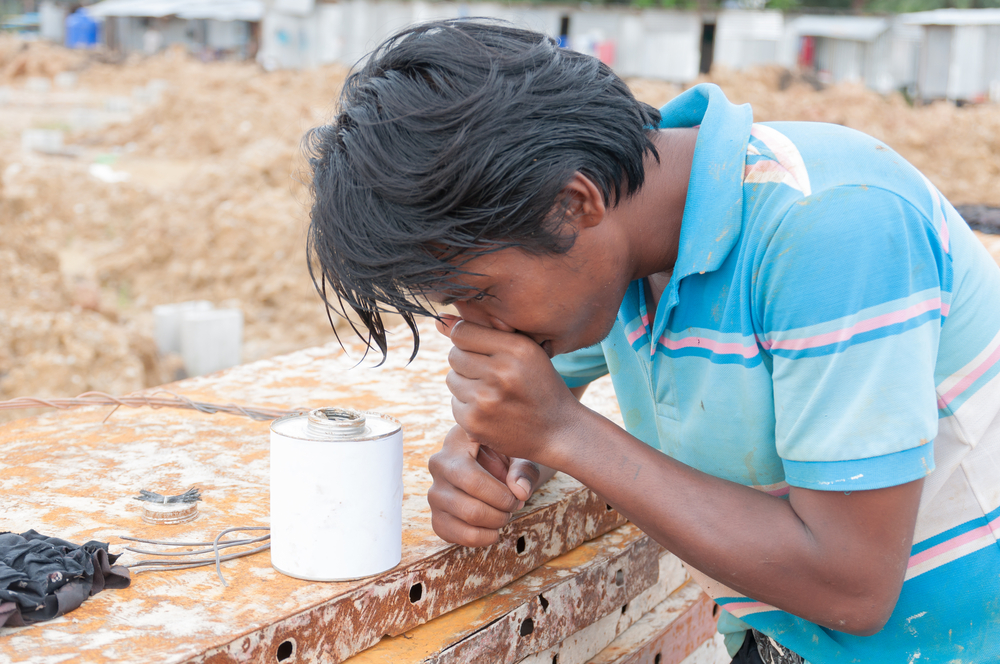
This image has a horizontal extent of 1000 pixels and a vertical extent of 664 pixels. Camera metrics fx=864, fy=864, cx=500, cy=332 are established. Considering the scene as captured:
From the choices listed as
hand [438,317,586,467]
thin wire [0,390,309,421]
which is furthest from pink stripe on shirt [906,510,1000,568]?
thin wire [0,390,309,421]

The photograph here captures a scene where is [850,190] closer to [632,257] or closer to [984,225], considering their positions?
[632,257]

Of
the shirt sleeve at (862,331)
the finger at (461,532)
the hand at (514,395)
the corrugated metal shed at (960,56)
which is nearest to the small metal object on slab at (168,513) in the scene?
the finger at (461,532)

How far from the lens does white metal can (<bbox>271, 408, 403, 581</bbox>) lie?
121 centimetres

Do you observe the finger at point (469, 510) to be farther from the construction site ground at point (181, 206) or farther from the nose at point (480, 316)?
the construction site ground at point (181, 206)

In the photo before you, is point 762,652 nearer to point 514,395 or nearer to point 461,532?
point 461,532

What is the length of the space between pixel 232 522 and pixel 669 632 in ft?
3.55

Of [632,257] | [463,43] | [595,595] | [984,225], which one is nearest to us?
[463,43]

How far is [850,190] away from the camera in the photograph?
1.11m

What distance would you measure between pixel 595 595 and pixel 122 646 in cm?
93

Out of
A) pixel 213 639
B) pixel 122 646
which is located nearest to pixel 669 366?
pixel 213 639

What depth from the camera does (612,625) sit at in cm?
189

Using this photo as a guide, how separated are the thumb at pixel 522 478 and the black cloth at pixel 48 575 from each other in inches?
23.4

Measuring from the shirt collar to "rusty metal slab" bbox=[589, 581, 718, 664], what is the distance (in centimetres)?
87

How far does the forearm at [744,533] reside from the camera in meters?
1.14
